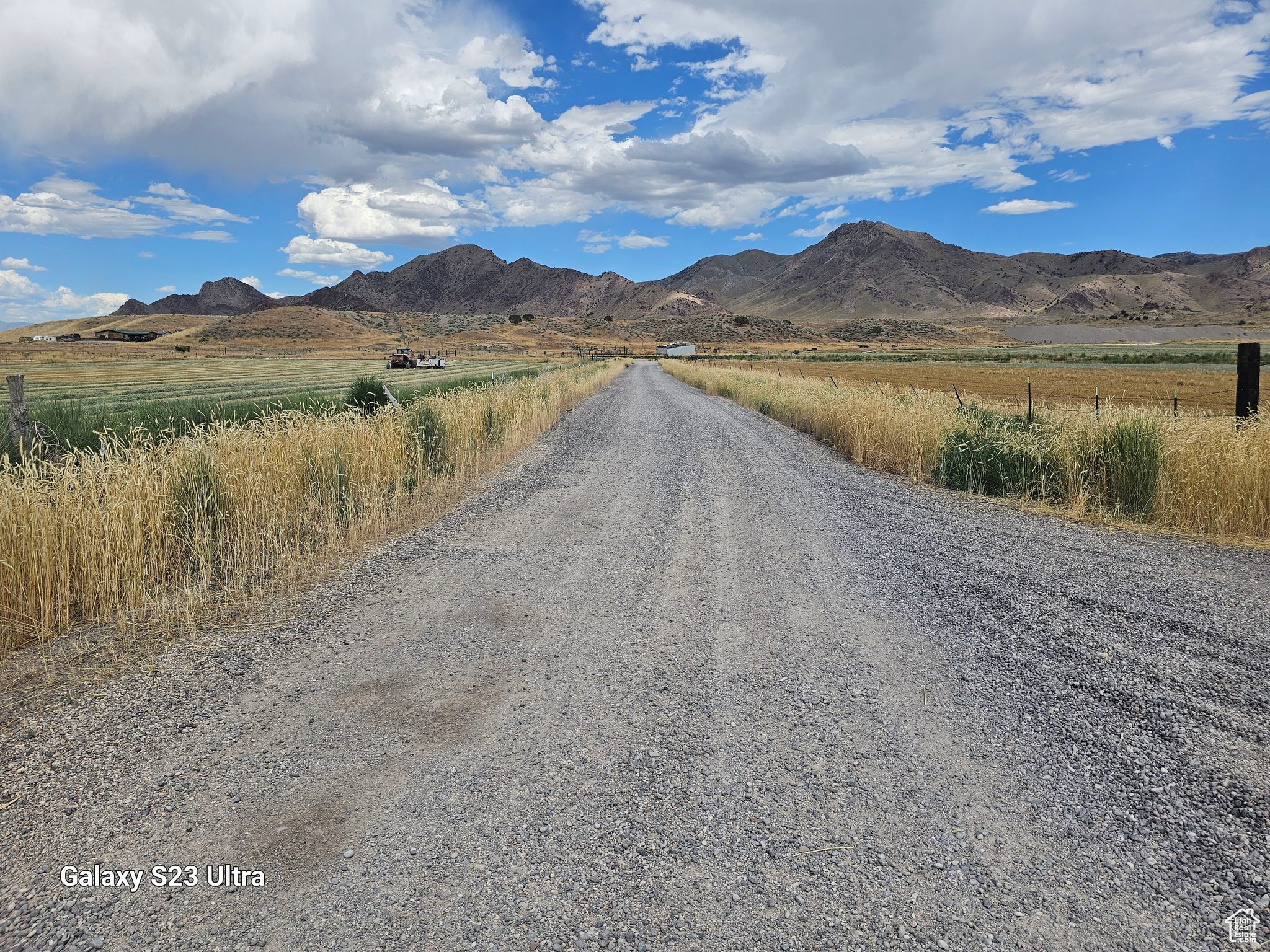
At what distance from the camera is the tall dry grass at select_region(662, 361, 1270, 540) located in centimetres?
781

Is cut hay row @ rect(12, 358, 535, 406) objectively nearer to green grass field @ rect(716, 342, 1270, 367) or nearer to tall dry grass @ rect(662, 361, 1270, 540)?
tall dry grass @ rect(662, 361, 1270, 540)

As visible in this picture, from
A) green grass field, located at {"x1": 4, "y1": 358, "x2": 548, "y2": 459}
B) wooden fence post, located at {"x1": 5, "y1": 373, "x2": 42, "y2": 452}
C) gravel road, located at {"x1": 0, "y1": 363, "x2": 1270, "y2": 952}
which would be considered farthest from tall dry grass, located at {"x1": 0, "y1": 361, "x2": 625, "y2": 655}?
gravel road, located at {"x1": 0, "y1": 363, "x2": 1270, "y2": 952}

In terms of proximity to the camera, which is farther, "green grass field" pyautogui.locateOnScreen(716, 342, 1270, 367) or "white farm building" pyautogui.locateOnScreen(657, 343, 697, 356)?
"white farm building" pyautogui.locateOnScreen(657, 343, 697, 356)

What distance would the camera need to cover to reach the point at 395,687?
409 centimetres

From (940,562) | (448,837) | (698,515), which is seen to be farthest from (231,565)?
(940,562)

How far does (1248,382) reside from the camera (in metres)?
9.56

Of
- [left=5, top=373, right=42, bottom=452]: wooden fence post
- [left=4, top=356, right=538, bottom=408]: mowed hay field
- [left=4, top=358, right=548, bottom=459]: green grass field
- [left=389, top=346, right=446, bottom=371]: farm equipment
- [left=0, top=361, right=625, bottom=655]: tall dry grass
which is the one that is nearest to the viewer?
[left=0, top=361, right=625, bottom=655]: tall dry grass

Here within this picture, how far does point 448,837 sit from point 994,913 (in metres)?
2.14

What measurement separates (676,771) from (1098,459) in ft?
29.2

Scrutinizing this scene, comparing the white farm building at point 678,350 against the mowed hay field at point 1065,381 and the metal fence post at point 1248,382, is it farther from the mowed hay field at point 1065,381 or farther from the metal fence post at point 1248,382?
the metal fence post at point 1248,382

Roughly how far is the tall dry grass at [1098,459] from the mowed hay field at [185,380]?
16657mm

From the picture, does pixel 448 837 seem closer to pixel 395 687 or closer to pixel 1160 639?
pixel 395 687

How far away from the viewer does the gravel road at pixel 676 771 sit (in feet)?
7.90

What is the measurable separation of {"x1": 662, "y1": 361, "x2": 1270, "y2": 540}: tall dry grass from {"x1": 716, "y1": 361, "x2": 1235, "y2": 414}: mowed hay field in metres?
5.63
